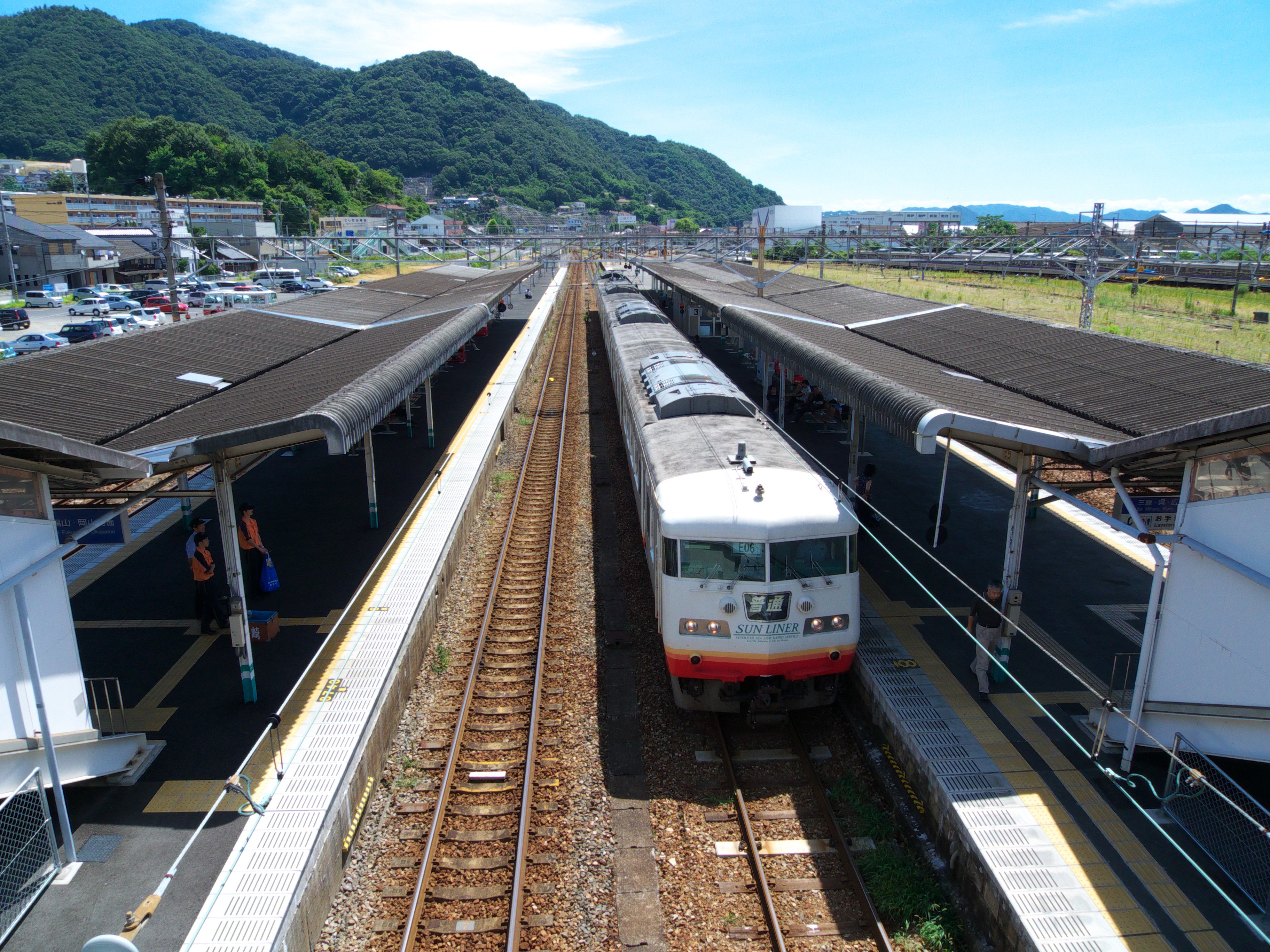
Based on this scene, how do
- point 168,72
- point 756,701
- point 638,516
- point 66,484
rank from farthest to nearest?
point 168,72
point 638,516
point 756,701
point 66,484

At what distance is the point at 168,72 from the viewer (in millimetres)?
151875

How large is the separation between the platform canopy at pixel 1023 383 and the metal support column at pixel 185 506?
8478 millimetres

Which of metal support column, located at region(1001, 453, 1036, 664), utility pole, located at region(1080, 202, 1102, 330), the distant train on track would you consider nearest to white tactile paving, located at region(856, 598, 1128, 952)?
the distant train on track

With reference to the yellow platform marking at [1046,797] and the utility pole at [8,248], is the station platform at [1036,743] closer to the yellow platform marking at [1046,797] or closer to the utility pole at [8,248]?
the yellow platform marking at [1046,797]

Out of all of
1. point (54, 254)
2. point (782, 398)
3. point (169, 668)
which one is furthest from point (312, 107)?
point (169, 668)

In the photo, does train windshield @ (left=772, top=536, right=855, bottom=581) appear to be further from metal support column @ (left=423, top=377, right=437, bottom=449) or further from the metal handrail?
metal support column @ (left=423, top=377, right=437, bottom=449)

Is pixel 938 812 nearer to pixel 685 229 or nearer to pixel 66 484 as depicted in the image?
pixel 66 484

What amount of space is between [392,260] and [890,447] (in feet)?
211

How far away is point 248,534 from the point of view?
11.0 meters

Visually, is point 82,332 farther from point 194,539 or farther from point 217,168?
point 217,168

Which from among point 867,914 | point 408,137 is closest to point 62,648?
point 867,914

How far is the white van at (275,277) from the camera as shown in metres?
55.8

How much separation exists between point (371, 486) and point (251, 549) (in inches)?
103

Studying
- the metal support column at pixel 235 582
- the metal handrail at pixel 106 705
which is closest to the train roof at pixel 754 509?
the metal support column at pixel 235 582
